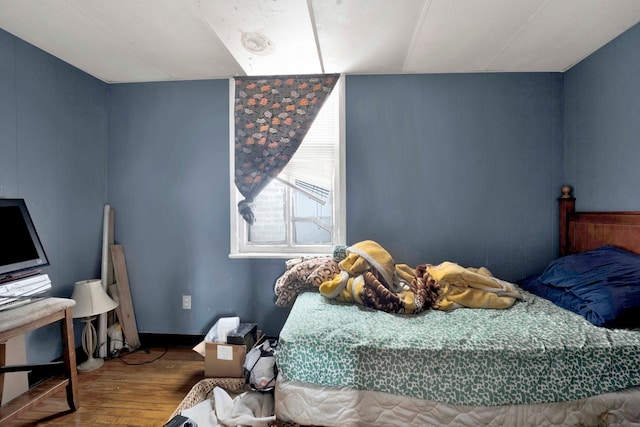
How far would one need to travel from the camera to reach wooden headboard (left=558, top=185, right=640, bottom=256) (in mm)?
1781

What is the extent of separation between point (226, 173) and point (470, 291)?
2.11 metres

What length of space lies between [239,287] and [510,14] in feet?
8.91

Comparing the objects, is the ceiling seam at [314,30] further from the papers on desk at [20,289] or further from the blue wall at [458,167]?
the papers on desk at [20,289]

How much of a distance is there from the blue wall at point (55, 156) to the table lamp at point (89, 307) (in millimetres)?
161

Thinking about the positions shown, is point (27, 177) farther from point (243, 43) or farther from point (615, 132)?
point (615, 132)

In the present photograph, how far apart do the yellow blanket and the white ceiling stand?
158 cm

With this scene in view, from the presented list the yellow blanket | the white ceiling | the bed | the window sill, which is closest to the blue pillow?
Answer: the bed

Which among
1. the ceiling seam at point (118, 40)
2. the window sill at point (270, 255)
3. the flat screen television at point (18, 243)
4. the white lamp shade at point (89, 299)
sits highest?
the ceiling seam at point (118, 40)

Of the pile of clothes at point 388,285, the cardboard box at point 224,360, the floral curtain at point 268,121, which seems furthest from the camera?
the floral curtain at point 268,121

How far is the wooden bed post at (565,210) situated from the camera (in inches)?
88.7

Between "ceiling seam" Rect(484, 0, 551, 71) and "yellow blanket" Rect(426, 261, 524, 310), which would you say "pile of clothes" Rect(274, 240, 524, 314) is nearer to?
"yellow blanket" Rect(426, 261, 524, 310)

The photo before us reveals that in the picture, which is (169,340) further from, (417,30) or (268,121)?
(417,30)

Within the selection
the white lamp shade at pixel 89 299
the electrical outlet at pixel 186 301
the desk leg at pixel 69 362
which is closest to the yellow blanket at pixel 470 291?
the electrical outlet at pixel 186 301

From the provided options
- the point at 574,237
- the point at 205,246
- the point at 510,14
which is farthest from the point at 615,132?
the point at 205,246
